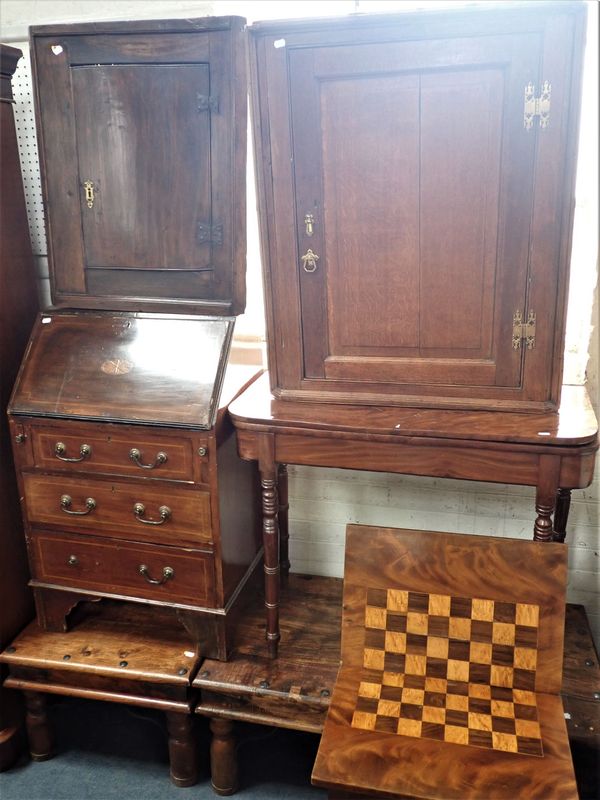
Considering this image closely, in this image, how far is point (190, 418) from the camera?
1.99 meters

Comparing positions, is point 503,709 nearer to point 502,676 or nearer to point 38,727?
point 502,676

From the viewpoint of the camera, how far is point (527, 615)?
179cm

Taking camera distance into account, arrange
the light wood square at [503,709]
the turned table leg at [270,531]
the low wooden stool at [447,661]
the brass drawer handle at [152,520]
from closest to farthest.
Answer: the low wooden stool at [447,661] < the light wood square at [503,709] < the turned table leg at [270,531] < the brass drawer handle at [152,520]

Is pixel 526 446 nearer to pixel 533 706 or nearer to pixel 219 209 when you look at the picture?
pixel 533 706

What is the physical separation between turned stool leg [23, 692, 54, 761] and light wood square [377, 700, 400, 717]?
115 cm

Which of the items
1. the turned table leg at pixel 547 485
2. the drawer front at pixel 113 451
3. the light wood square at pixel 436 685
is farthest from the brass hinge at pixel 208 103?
the light wood square at pixel 436 685

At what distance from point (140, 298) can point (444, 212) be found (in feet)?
3.18

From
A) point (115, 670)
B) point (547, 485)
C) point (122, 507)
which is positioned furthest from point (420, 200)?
point (115, 670)

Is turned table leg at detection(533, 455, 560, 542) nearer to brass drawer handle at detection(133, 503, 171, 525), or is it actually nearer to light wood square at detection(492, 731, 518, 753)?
light wood square at detection(492, 731, 518, 753)

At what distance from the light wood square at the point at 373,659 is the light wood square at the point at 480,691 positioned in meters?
0.22

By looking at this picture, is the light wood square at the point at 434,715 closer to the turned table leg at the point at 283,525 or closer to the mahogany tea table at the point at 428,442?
the mahogany tea table at the point at 428,442

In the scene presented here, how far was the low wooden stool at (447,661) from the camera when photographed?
163cm

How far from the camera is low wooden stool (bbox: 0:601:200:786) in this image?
85.6 inches

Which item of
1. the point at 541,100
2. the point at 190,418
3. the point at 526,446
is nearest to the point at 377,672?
the point at 526,446
